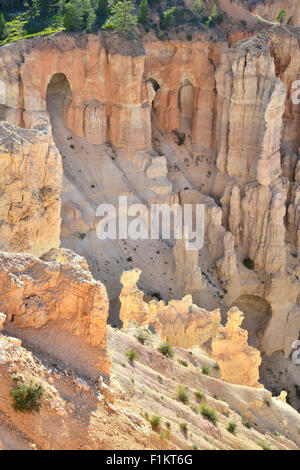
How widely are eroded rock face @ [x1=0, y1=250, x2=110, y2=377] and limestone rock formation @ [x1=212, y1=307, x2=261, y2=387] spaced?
11112mm

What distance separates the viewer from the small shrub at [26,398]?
10.8 metres

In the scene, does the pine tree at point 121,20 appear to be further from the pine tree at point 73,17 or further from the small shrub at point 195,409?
the small shrub at point 195,409

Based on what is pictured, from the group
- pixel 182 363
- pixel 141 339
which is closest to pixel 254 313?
pixel 182 363

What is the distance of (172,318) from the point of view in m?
25.8

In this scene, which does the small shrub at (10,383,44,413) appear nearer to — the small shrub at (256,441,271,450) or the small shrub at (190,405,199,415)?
the small shrub at (190,405,199,415)

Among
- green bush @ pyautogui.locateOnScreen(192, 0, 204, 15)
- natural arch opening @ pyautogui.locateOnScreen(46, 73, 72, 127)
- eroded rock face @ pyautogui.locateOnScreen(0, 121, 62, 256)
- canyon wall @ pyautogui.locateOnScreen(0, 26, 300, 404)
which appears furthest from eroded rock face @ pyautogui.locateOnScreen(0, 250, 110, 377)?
green bush @ pyautogui.locateOnScreen(192, 0, 204, 15)

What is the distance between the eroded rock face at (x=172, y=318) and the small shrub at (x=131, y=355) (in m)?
6.09

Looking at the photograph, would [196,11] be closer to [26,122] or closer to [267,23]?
[267,23]

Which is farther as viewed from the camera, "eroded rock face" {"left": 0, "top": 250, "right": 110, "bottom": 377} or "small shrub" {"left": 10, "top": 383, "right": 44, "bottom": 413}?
"eroded rock face" {"left": 0, "top": 250, "right": 110, "bottom": 377}

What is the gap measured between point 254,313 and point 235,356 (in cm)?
1651

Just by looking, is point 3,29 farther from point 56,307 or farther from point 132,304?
point 56,307

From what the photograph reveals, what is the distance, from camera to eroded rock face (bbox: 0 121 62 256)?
18.1 metres

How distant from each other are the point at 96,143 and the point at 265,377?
17982 mm

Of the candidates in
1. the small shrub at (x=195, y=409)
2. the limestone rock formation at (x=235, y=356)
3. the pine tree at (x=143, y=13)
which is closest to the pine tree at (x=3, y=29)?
the pine tree at (x=143, y=13)
